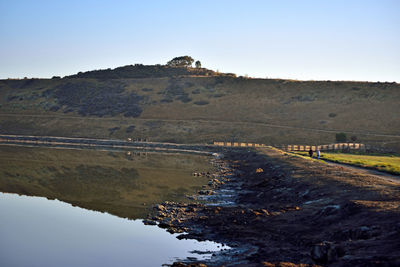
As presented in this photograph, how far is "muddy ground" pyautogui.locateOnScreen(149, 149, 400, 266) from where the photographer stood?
12.2 metres

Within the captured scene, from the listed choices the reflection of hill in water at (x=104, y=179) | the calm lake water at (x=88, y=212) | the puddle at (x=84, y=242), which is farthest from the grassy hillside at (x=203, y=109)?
the puddle at (x=84, y=242)

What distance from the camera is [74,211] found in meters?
22.4

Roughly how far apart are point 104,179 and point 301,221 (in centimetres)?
1970

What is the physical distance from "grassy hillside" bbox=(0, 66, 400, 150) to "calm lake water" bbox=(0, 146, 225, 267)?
38981 mm

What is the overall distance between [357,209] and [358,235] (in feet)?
8.68

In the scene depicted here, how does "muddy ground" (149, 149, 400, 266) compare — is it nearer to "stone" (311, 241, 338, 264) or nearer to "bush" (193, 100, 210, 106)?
"stone" (311, 241, 338, 264)

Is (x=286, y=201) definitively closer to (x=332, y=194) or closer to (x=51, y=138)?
(x=332, y=194)

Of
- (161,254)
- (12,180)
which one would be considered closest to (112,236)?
(161,254)

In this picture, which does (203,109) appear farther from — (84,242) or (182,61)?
(84,242)

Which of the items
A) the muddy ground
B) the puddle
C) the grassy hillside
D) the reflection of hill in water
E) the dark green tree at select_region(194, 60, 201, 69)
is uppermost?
the dark green tree at select_region(194, 60, 201, 69)

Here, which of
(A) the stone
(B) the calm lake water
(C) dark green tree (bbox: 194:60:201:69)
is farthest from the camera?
(C) dark green tree (bbox: 194:60:201:69)

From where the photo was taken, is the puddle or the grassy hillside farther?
→ the grassy hillside

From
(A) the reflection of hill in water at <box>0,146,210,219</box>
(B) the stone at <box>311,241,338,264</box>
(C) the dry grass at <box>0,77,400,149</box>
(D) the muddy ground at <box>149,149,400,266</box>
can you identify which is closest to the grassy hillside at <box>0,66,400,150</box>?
(C) the dry grass at <box>0,77,400,149</box>

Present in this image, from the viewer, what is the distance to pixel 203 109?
320 feet
